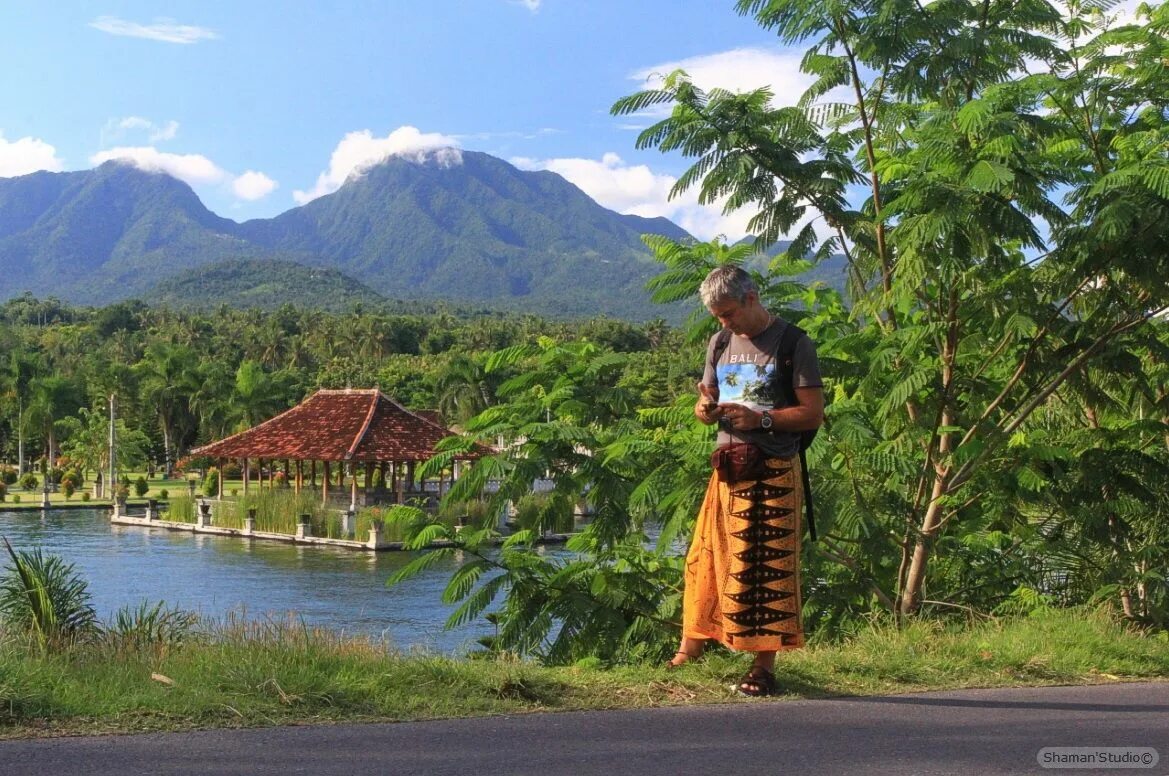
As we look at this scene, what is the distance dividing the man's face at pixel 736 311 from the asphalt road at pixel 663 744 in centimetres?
133

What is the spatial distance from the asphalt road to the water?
39.7ft

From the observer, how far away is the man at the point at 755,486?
14.3 feet

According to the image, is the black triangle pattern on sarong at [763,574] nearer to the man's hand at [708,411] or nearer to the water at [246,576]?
the man's hand at [708,411]

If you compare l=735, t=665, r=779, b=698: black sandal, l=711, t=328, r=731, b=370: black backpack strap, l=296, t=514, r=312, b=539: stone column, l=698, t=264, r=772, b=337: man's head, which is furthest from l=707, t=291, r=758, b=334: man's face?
l=296, t=514, r=312, b=539: stone column

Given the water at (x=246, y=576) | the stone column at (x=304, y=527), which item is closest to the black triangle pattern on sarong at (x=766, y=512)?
the water at (x=246, y=576)

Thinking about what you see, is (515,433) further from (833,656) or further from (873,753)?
(873,753)

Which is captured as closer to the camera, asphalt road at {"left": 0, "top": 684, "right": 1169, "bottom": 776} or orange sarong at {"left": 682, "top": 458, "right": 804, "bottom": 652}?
asphalt road at {"left": 0, "top": 684, "right": 1169, "bottom": 776}

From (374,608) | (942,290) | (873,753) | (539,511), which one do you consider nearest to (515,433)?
(539,511)

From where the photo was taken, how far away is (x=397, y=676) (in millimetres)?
4320

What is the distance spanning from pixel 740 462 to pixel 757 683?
0.79 meters

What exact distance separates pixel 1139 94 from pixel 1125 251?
1.41 m

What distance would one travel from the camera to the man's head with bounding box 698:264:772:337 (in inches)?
170

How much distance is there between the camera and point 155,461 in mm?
68188

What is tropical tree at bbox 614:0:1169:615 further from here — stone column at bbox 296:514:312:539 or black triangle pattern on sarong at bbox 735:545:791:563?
stone column at bbox 296:514:312:539
